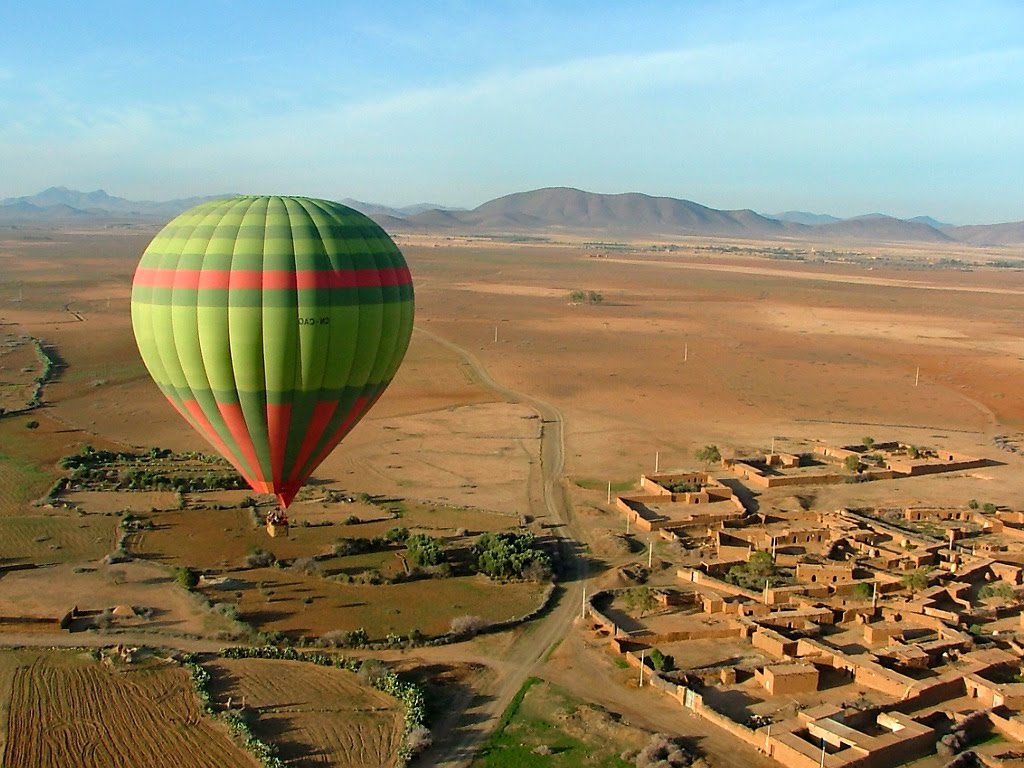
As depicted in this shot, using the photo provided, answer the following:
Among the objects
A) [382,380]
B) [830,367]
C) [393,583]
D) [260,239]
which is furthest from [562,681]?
[830,367]

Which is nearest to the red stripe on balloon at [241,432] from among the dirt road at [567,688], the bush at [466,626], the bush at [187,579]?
the bush at [187,579]

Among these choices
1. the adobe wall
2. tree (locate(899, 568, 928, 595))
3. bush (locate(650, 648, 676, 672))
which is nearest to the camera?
the adobe wall

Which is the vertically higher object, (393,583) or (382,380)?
(382,380)

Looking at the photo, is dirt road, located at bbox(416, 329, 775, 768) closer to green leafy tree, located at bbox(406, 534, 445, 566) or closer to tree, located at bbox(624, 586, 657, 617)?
tree, located at bbox(624, 586, 657, 617)

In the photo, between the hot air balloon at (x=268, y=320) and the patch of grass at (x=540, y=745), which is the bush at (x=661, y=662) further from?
the hot air balloon at (x=268, y=320)

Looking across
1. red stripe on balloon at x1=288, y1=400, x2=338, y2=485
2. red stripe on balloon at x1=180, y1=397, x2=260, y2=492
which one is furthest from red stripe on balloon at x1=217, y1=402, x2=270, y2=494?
red stripe on balloon at x1=288, y1=400, x2=338, y2=485

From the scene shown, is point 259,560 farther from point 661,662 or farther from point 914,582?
point 914,582

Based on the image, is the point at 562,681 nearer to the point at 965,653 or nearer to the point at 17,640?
the point at 965,653
